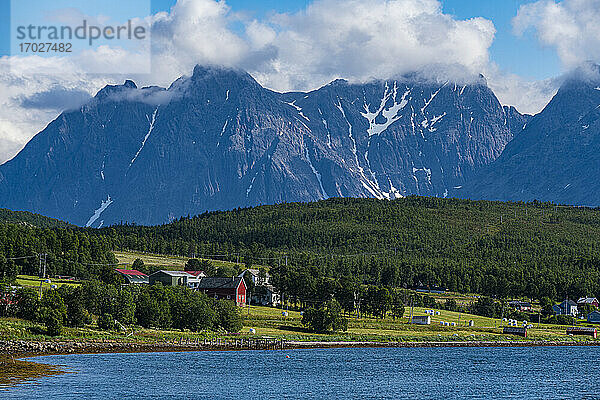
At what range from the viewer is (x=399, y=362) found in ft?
363

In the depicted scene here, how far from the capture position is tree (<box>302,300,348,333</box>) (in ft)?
450

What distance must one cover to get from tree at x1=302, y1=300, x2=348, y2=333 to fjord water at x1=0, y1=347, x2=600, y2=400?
15.2 m

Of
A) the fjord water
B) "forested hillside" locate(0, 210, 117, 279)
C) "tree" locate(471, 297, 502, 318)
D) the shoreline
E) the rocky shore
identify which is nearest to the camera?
the fjord water

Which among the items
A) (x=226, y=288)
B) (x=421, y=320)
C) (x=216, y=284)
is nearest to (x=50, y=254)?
(x=216, y=284)

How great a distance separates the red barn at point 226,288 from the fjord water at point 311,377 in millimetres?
39243

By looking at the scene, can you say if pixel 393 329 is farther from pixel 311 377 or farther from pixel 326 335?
pixel 311 377

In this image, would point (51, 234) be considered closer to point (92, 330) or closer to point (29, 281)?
point (29, 281)

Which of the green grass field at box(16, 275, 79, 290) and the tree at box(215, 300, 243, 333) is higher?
the green grass field at box(16, 275, 79, 290)

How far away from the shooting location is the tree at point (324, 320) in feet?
450

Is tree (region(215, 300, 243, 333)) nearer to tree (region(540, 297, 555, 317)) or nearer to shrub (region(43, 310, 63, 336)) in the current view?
shrub (region(43, 310, 63, 336))

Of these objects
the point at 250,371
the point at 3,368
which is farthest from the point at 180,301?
the point at 3,368

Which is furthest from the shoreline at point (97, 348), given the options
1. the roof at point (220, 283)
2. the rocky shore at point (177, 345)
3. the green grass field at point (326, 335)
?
the roof at point (220, 283)

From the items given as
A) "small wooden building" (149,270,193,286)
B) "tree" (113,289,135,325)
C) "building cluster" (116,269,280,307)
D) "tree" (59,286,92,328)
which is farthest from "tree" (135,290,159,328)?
"small wooden building" (149,270,193,286)

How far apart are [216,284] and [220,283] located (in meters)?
0.78
